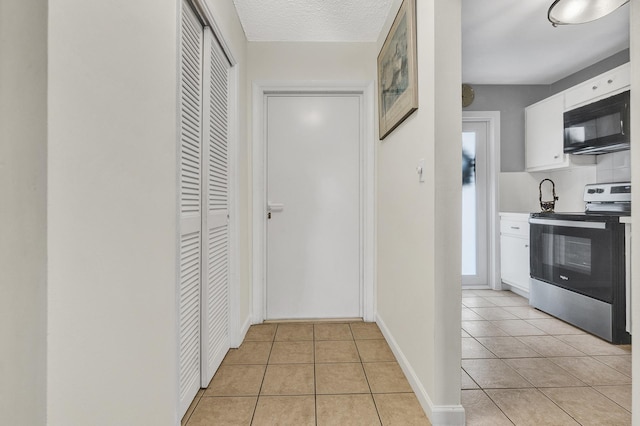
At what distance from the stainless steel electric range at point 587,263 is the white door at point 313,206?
5.58 feet

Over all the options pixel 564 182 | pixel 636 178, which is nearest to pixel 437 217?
pixel 636 178

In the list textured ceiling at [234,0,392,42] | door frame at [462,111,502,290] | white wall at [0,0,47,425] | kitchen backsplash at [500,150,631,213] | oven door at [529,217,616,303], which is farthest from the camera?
door frame at [462,111,502,290]

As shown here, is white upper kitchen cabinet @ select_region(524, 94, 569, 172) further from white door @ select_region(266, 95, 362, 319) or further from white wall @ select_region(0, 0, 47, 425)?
white wall @ select_region(0, 0, 47, 425)

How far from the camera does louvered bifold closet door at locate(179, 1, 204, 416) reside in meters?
1.44

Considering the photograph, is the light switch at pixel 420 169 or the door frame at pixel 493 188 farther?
the door frame at pixel 493 188

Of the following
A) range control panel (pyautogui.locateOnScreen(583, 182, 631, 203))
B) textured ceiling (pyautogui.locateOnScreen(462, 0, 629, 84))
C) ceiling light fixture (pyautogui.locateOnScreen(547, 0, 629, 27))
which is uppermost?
textured ceiling (pyautogui.locateOnScreen(462, 0, 629, 84))

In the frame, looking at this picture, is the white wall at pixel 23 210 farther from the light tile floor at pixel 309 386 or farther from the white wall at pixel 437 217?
the white wall at pixel 437 217

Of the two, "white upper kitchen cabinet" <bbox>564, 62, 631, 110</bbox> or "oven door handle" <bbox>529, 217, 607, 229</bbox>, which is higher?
"white upper kitchen cabinet" <bbox>564, 62, 631, 110</bbox>

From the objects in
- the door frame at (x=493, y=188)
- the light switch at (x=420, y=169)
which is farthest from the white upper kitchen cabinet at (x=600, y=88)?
the light switch at (x=420, y=169)

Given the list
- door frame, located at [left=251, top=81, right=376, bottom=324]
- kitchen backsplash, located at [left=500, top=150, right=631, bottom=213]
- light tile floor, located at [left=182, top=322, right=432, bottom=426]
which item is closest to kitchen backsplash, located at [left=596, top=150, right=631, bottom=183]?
kitchen backsplash, located at [left=500, top=150, right=631, bottom=213]

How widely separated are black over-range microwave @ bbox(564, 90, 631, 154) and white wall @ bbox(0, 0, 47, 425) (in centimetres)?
348

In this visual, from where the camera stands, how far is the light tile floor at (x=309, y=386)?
1454 mm

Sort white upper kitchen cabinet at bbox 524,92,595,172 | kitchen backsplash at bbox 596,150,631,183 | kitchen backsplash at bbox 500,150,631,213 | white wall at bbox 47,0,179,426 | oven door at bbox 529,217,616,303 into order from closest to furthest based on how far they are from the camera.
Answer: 1. white wall at bbox 47,0,179,426
2. oven door at bbox 529,217,616,303
3. kitchen backsplash at bbox 596,150,631,183
4. kitchen backsplash at bbox 500,150,631,213
5. white upper kitchen cabinet at bbox 524,92,595,172

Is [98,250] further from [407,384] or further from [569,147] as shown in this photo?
[569,147]
